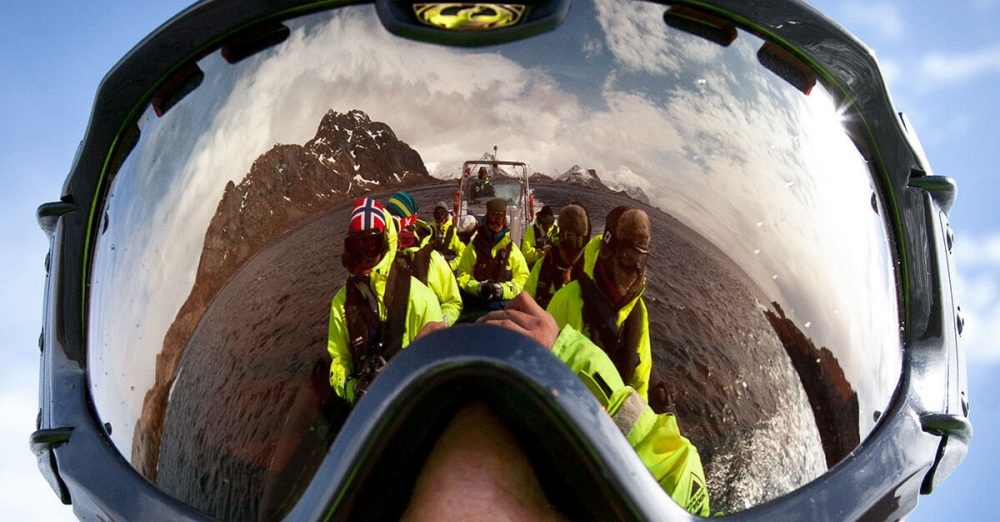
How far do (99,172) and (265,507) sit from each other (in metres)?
0.74

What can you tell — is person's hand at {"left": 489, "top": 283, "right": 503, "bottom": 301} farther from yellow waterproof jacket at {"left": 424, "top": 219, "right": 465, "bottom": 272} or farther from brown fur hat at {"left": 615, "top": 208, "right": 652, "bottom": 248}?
brown fur hat at {"left": 615, "top": 208, "right": 652, "bottom": 248}

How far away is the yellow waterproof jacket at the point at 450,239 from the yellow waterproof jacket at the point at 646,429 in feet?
1.74

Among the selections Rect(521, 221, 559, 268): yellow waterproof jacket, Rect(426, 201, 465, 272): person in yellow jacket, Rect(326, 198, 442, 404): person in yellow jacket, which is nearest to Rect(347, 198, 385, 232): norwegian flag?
Rect(326, 198, 442, 404): person in yellow jacket

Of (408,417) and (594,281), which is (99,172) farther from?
(594,281)

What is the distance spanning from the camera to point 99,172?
4.91 ft

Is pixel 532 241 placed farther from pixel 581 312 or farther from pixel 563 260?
pixel 581 312

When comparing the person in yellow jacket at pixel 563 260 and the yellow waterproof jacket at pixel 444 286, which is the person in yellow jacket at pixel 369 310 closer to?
the yellow waterproof jacket at pixel 444 286

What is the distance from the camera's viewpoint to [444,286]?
164 cm

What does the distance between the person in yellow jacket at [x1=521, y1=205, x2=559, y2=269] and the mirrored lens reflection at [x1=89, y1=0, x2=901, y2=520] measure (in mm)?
74

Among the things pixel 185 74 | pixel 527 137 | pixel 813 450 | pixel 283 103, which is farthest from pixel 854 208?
pixel 185 74

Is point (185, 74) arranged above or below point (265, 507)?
above

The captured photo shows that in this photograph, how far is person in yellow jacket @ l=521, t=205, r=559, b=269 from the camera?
1.48 meters

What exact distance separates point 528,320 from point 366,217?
40 centimetres

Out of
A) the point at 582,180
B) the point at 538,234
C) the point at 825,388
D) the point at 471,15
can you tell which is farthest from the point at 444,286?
the point at 825,388
